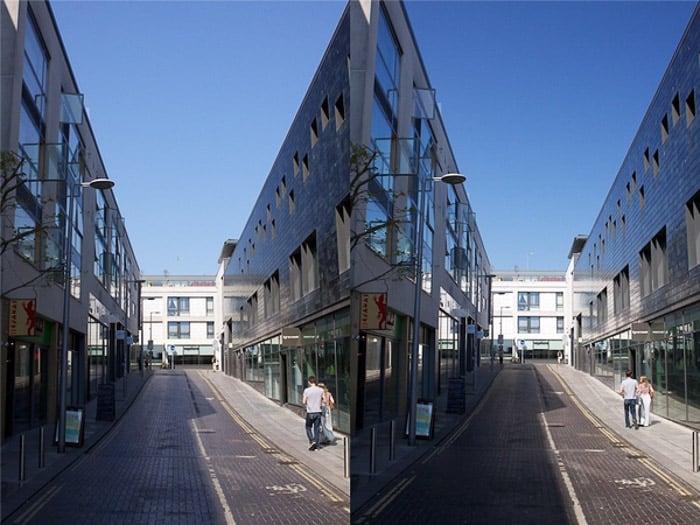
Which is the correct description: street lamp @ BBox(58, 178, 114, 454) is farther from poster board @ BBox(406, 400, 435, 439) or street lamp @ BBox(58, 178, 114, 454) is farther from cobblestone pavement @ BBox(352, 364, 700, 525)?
poster board @ BBox(406, 400, 435, 439)

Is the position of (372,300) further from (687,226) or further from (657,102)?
(657,102)

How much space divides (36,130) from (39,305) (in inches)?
132

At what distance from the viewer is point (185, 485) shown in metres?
16.3

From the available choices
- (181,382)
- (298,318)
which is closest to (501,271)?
(181,382)

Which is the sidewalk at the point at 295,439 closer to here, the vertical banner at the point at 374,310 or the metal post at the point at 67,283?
the vertical banner at the point at 374,310

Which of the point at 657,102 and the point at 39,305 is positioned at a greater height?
the point at 657,102

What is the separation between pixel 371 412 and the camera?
1878cm

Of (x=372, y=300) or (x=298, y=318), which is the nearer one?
(x=298, y=318)

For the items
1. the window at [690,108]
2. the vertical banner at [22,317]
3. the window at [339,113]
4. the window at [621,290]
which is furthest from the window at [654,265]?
the vertical banner at [22,317]

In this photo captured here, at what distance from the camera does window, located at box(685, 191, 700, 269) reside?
2736cm

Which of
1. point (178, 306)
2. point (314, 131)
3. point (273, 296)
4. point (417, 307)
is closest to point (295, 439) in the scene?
point (417, 307)

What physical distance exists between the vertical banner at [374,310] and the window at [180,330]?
87223 mm

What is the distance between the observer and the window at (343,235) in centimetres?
1144

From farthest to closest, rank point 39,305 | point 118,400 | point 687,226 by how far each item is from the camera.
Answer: point 118,400 < point 687,226 < point 39,305
